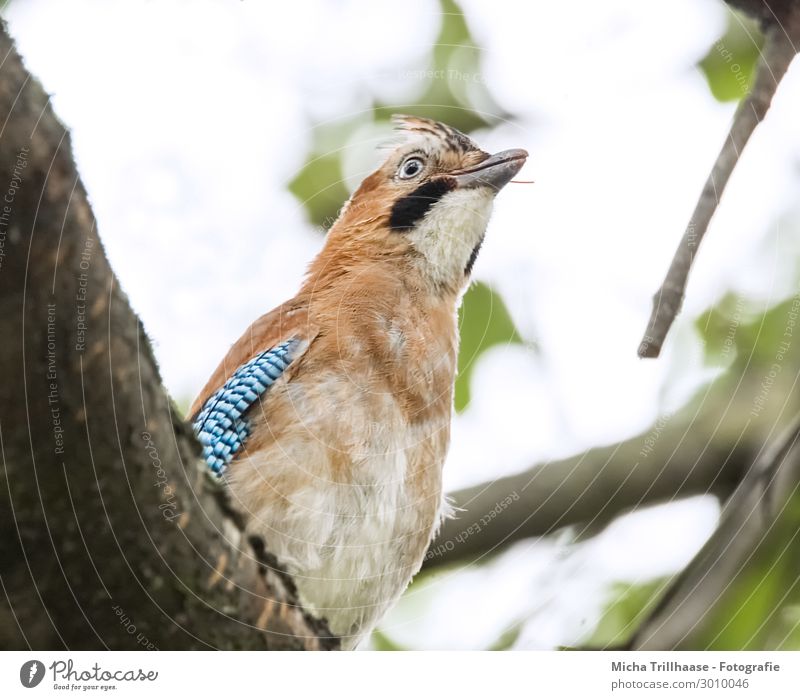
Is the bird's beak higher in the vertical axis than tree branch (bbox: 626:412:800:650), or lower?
higher

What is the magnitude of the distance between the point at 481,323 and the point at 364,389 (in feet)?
2.48

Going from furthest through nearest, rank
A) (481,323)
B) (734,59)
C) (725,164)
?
(481,323) < (734,59) < (725,164)

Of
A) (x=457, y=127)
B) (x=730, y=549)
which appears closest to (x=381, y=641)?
(x=730, y=549)

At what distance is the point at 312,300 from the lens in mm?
3236

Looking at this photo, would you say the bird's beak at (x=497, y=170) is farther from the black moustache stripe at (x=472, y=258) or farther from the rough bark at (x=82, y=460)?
the rough bark at (x=82, y=460)

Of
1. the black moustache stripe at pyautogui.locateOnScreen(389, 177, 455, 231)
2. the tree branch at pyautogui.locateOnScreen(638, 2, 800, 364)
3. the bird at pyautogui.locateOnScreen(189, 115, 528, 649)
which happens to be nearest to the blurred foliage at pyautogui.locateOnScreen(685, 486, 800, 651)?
the tree branch at pyautogui.locateOnScreen(638, 2, 800, 364)

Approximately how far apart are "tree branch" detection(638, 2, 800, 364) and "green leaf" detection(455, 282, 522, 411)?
603 mm

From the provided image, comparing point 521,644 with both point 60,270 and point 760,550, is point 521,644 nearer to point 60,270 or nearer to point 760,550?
point 760,550

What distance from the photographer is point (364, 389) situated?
287 cm

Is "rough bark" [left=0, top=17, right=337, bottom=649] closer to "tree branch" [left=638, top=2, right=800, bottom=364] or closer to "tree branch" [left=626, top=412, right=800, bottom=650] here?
"tree branch" [left=626, top=412, right=800, bottom=650]

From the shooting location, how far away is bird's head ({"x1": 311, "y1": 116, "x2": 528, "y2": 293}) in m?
3.29

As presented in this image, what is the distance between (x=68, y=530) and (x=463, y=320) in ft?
6.55

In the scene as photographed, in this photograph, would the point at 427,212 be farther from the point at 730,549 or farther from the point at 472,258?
the point at 730,549

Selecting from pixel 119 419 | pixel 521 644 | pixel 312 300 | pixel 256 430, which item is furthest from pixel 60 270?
pixel 521 644
